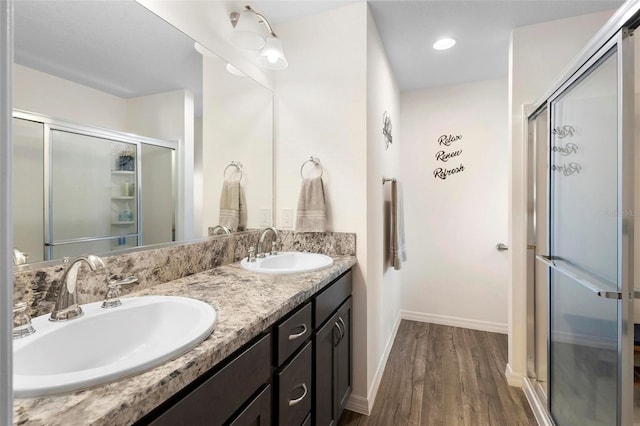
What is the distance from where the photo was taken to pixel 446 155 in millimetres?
2984

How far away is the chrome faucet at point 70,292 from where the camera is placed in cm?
79

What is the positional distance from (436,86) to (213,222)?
263 cm

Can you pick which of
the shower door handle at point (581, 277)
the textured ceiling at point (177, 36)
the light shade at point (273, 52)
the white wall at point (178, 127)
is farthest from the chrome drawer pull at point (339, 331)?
the light shade at point (273, 52)

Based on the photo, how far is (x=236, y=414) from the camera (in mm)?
765

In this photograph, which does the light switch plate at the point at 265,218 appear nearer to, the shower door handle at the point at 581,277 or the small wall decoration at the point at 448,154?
the shower door handle at the point at 581,277

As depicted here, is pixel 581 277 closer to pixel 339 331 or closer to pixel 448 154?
pixel 339 331

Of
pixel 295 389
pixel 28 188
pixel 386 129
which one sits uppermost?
pixel 386 129

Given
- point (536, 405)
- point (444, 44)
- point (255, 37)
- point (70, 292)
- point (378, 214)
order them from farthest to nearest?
point (444, 44) → point (378, 214) → point (536, 405) → point (255, 37) → point (70, 292)

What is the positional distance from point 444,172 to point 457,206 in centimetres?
37

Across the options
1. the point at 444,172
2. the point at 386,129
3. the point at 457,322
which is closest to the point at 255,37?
the point at 386,129

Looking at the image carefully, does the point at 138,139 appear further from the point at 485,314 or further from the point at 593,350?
the point at 485,314

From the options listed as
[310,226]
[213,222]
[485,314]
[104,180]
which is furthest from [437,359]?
[104,180]

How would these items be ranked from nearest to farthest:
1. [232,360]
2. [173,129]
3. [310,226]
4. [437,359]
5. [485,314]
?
[232,360]
[173,129]
[310,226]
[437,359]
[485,314]

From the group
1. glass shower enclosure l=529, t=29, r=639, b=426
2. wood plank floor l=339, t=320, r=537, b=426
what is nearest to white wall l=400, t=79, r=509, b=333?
wood plank floor l=339, t=320, r=537, b=426
